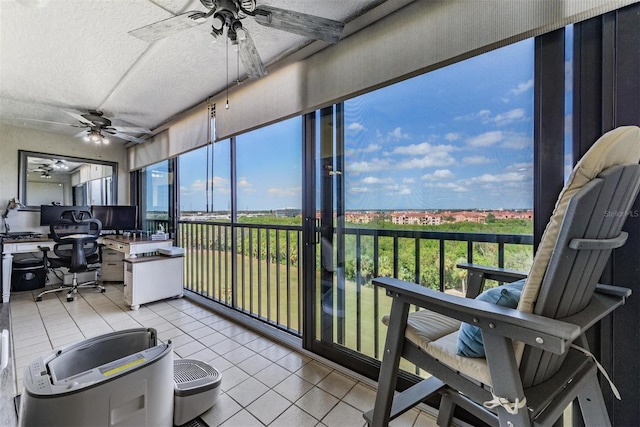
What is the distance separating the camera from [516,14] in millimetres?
1168

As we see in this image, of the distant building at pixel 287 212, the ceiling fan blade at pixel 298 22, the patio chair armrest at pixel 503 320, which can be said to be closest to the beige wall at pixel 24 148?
the distant building at pixel 287 212

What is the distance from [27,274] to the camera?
3605 mm

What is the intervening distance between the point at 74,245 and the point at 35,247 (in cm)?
56

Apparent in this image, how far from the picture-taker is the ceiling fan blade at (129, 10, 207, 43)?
129cm

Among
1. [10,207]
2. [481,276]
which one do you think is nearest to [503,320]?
[481,276]

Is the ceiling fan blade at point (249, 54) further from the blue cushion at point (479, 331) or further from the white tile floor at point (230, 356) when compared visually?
the white tile floor at point (230, 356)

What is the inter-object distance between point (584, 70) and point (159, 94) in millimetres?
3271

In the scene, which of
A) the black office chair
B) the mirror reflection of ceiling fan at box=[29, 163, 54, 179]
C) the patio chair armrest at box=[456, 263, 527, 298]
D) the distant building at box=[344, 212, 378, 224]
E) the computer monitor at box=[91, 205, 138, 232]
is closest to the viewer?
the patio chair armrest at box=[456, 263, 527, 298]

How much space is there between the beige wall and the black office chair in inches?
27.6

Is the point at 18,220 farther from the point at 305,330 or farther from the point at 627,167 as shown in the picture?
the point at 627,167

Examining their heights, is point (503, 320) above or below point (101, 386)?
above

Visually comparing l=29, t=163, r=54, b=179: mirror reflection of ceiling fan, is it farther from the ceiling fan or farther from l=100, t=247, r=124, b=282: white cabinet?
the ceiling fan

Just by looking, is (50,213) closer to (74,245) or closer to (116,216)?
(116,216)

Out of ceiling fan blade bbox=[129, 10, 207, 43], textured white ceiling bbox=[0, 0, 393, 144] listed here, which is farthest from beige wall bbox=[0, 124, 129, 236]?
ceiling fan blade bbox=[129, 10, 207, 43]
